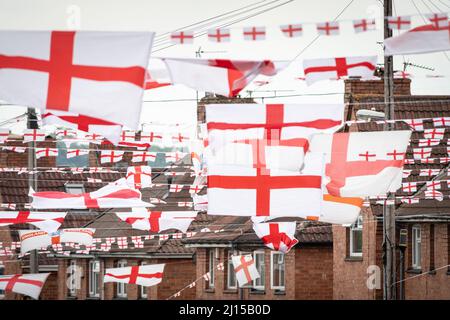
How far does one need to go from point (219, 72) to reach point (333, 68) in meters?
2.22

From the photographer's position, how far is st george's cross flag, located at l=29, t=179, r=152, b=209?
3092 cm

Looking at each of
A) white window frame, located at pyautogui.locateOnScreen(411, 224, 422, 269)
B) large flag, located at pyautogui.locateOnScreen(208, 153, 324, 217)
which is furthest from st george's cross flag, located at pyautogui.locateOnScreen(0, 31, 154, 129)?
white window frame, located at pyautogui.locateOnScreen(411, 224, 422, 269)

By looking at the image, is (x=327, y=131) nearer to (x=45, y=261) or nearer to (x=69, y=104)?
(x=69, y=104)

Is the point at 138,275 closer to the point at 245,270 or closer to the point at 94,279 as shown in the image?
the point at 245,270

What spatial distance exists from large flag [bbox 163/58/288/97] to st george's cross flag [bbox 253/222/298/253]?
1352 centimetres

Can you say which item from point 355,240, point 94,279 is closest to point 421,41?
point 355,240

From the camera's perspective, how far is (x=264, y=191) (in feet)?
76.7

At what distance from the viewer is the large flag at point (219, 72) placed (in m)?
18.3

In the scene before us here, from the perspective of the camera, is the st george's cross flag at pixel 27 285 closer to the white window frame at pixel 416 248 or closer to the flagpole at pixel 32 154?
the flagpole at pixel 32 154

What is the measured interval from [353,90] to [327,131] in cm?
2063

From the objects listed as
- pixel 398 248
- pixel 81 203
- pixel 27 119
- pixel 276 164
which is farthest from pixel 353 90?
pixel 276 164

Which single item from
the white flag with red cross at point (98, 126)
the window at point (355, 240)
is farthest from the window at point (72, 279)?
the white flag with red cross at point (98, 126)

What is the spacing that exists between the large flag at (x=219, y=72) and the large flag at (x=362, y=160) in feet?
17.5

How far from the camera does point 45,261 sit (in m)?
58.7
